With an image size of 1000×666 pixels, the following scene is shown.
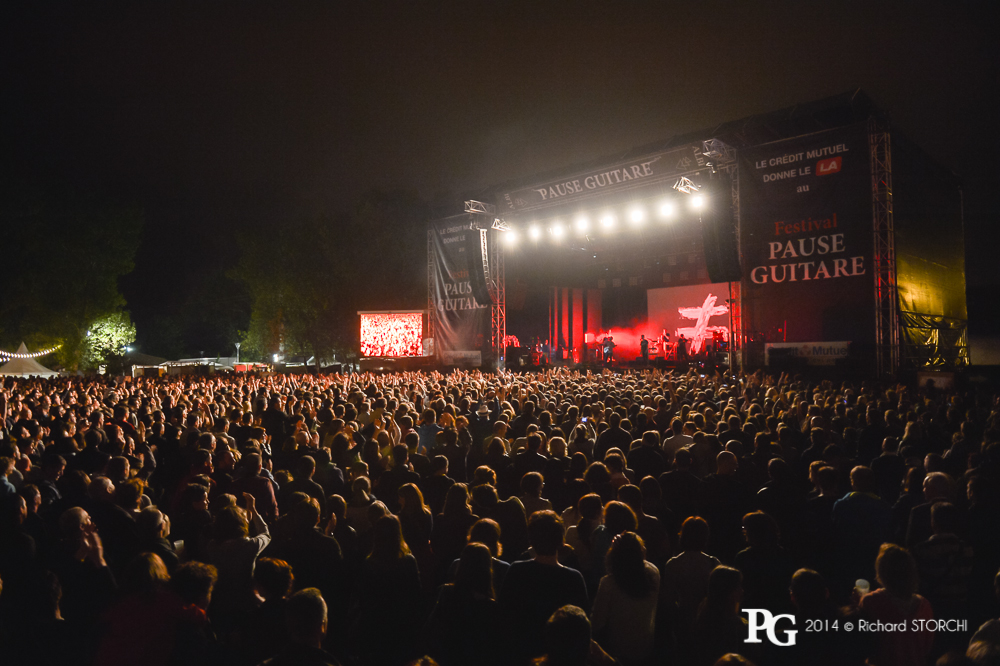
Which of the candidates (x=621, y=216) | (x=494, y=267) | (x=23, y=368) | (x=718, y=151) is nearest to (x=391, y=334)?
(x=494, y=267)

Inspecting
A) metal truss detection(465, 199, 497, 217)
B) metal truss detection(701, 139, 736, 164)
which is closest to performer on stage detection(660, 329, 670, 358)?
metal truss detection(465, 199, 497, 217)

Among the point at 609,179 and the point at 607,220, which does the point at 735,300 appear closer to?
the point at 607,220

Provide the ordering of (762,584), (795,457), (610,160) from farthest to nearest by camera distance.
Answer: (610,160), (795,457), (762,584)

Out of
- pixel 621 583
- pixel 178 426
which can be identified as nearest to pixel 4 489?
pixel 178 426

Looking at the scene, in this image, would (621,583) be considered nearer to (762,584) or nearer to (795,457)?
(762,584)

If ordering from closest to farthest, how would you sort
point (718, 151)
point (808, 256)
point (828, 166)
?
point (828, 166) → point (718, 151) → point (808, 256)

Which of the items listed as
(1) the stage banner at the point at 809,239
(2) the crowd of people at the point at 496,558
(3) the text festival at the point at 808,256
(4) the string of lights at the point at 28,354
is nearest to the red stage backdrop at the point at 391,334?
(1) the stage banner at the point at 809,239

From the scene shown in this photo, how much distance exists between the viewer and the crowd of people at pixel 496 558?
2529 mm

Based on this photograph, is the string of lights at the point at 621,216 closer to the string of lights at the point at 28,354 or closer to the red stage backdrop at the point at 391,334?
the red stage backdrop at the point at 391,334

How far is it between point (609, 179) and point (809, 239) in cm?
550

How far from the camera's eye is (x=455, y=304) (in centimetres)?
2466

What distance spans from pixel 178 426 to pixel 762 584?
6.97 meters

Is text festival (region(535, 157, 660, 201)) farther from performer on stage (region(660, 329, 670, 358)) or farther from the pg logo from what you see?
the pg logo

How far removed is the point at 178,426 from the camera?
7.54 meters
